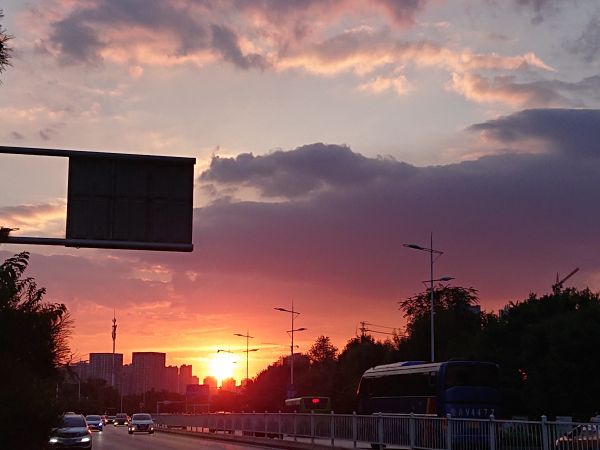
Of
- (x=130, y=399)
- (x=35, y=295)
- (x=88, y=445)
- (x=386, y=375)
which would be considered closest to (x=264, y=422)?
(x=386, y=375)

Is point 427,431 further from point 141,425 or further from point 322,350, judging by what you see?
point 322,350

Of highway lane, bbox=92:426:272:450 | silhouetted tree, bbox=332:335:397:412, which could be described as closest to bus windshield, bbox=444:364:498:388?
highway lane, bbox=92:426:272:450

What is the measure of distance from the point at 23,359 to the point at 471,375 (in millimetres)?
21623

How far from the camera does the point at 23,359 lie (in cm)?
2078

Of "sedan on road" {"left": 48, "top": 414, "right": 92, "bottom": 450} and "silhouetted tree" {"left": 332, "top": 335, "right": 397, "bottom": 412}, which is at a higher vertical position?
"silhouetted tree" {"left": 332, "top": 335, "right": 397, "bottom": 412}

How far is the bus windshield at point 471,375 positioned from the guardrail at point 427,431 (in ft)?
14.9

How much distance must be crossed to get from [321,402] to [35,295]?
42331 millimetres

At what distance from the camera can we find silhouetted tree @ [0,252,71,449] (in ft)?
55.6

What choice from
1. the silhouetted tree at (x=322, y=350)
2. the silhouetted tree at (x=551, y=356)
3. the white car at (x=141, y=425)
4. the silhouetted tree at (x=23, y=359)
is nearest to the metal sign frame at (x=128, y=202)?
the silhouetted tree at (x=23, y=359)

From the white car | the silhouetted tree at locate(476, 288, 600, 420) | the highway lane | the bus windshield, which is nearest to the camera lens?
Result: the bus windshield

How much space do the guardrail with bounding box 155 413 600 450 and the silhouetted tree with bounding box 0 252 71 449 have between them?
11991mm

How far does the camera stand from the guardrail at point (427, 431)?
21.7m

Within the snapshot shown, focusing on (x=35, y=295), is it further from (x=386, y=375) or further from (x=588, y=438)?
(x=386, y=375)

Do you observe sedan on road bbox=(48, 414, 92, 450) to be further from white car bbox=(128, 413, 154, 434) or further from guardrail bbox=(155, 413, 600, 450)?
white car bbox=(128, 413, 154, 434)
